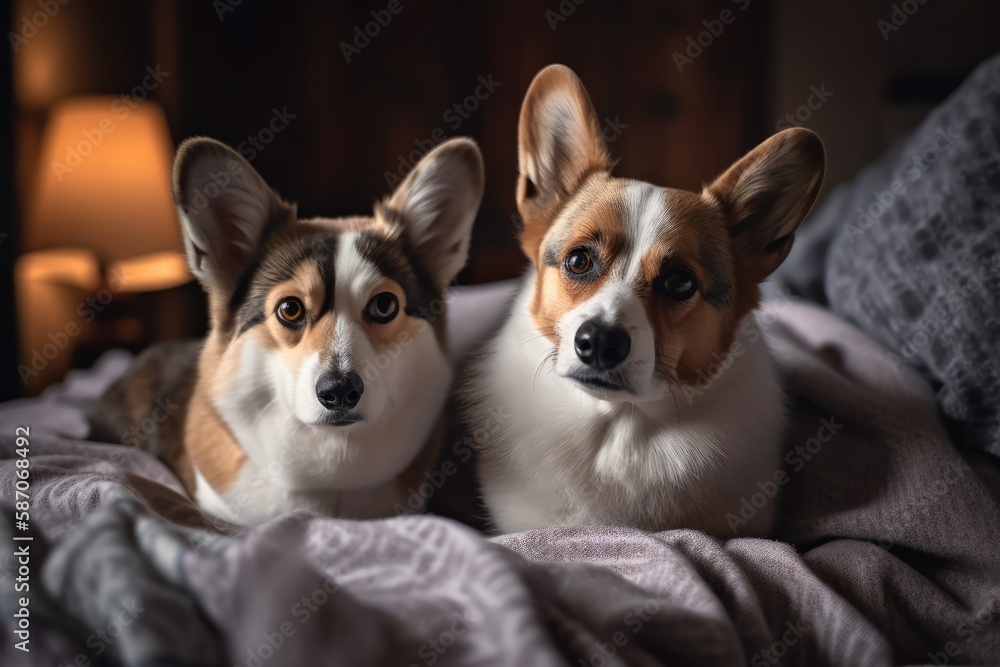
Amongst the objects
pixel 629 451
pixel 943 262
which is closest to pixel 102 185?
pixel 629 451

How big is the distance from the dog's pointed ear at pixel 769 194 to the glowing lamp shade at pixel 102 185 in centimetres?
201

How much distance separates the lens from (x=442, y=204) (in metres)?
1.36

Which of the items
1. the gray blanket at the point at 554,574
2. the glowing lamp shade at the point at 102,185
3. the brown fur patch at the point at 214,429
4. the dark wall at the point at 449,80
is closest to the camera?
the gray blanket at the point at 554,574

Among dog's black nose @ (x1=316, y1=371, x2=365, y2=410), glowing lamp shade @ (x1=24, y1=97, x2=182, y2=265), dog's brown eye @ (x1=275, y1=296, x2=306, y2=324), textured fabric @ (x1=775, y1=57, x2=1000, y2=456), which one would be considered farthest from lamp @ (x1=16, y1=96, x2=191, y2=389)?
textured fabric @ (x1=775, y1=57, x2=1000, y2=456)

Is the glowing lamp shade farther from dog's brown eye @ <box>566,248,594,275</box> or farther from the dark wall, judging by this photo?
dog's brown eye @ <box>566,248,594,275</box>

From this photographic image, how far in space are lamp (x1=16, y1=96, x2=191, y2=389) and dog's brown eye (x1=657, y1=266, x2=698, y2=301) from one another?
1920mm

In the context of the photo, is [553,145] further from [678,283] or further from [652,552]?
[652,552]

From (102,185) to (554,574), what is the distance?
7.49ft

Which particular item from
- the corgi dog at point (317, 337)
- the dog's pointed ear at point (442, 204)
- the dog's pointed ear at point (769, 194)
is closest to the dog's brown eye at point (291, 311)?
the corgi dog at point (317, 337)

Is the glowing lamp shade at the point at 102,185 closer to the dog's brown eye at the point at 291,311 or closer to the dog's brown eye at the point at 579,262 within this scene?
the dog's brown eye at the point at 291,311

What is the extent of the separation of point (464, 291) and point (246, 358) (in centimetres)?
82

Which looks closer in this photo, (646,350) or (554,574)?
(554,574)

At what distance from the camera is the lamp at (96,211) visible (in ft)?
8.27

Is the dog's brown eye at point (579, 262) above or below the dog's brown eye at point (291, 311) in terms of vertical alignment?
above
